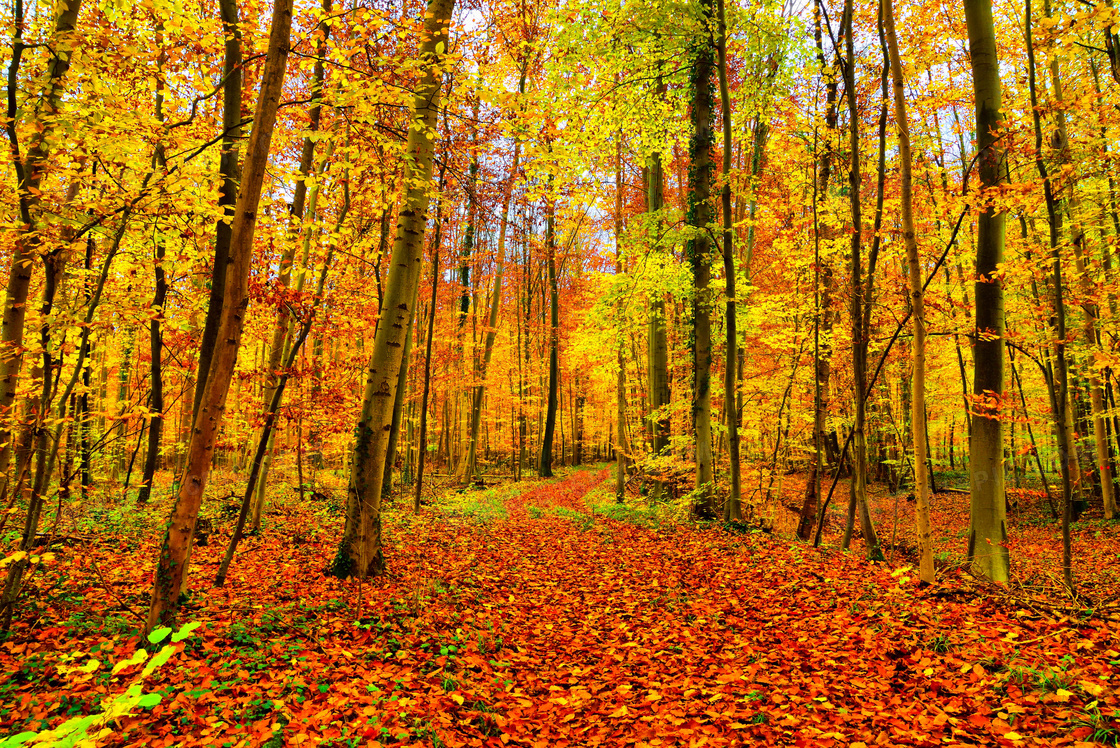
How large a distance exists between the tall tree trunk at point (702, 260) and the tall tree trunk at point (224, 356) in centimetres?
735

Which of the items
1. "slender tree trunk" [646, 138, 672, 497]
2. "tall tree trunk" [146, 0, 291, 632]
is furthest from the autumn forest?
"slender tree trunk" [646, 138, 672, 497]

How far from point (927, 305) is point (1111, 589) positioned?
5160 mm

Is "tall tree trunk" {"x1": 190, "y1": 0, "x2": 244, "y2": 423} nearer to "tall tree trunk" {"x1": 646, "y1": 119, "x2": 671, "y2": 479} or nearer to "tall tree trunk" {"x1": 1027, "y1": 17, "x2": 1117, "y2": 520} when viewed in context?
"tall tree trunk" {"x1": 646, "y1": 119, "x2": 671, "y2": 479}

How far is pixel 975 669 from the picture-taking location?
12.0 ft

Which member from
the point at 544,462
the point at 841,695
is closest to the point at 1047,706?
the point at 841,695

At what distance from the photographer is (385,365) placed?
6.25m

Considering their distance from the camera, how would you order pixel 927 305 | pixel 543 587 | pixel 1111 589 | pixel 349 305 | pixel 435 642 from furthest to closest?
1. pixel 349 305
2. pixel 927 305
3. pixel 1111 589
4. pixel 543 587
5. pixel 435 642

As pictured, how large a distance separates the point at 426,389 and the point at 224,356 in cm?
893

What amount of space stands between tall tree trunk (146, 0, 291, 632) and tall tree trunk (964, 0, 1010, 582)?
743cm

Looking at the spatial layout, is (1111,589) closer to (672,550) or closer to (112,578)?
(672,550)

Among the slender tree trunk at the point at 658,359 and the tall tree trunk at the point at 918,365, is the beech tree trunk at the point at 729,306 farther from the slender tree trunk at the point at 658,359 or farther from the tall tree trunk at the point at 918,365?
the tall tree trunk at the point at 918,365

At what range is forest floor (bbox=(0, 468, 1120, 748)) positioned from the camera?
3.25 meters

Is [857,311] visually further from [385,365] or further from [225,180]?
[225,180]

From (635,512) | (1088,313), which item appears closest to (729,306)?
(635,512)
